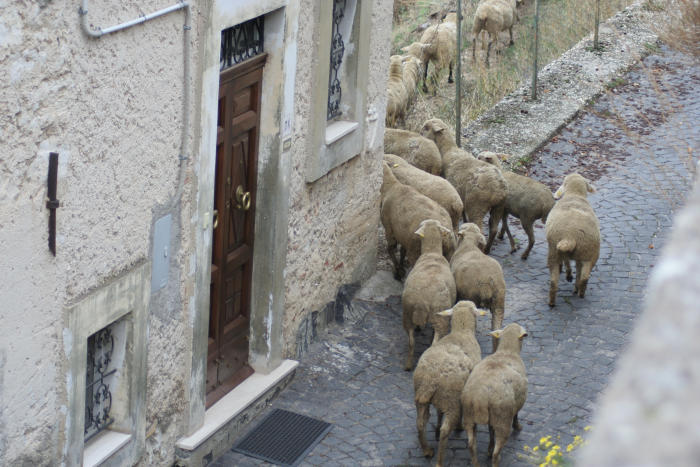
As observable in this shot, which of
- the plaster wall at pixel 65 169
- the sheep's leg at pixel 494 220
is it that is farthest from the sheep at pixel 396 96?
the plaster wall at pixel 65 169

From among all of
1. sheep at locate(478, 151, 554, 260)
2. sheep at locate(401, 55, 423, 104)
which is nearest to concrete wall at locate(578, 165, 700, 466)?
sheep at locate(478, 151, 554, 260)

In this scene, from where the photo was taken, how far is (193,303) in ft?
22.9

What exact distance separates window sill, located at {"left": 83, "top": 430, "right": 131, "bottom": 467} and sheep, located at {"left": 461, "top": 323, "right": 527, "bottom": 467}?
241cm

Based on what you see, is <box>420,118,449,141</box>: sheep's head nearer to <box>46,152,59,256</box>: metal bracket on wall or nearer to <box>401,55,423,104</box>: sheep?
<box>401,55,423,104</box>: sheep

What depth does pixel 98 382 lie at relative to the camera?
6234 mm

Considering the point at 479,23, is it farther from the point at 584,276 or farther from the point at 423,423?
the point at 423,423

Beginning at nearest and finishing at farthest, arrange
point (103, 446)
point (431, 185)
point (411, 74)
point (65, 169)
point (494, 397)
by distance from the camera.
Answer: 1. point (65, 169)
2. point (103, 446)
3. point (494, 397)
4. point (431, 185)
5. point (411, 74)

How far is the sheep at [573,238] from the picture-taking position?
9898 millimetres

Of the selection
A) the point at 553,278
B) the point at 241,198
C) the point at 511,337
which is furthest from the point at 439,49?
the point at 511,337

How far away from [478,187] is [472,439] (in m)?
4.72

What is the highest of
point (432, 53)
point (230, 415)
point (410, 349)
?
point (432, 53)

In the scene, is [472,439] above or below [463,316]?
below

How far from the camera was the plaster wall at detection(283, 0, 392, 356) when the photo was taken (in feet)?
27.2

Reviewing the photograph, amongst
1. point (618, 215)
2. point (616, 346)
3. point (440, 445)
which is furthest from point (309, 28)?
point (618, 215)
